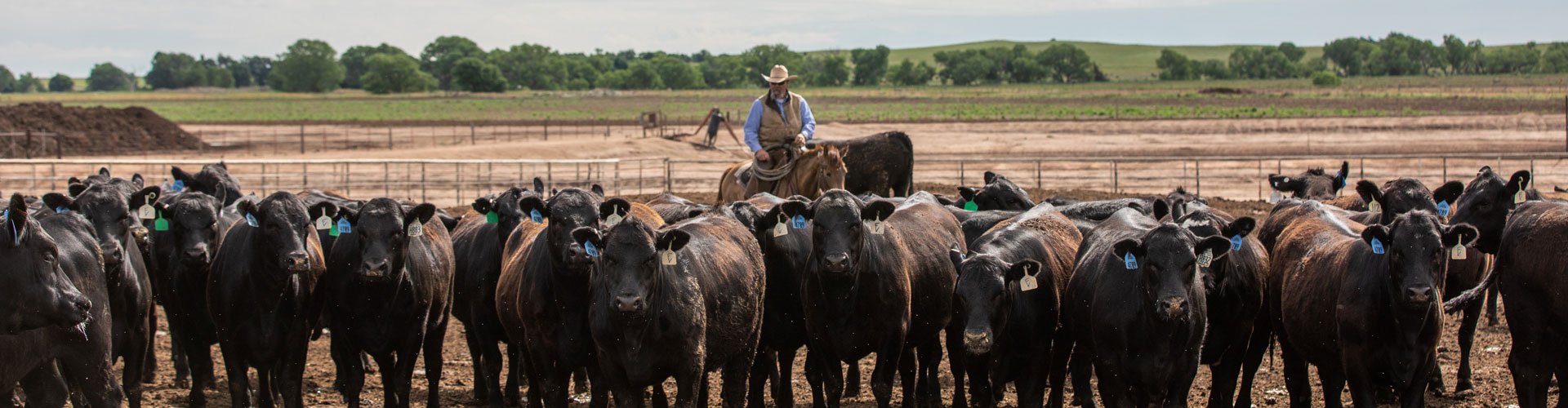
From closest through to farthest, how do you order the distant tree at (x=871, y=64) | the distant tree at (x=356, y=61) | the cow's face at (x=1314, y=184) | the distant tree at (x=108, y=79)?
the cow's face at (x=1314, y=184) < the distant tree at (x=871, y=64) < the distant tree at (x=356, y=61) < the distant tree at (x=108, y=79)

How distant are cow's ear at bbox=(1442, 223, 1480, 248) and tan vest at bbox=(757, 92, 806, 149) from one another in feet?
23.7

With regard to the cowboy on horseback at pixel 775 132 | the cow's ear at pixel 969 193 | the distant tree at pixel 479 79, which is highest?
the distant tree at pixel 479 79

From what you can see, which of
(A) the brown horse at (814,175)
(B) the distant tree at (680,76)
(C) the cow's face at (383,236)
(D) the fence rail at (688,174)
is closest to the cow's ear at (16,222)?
(C) the cow's face at (383,236)

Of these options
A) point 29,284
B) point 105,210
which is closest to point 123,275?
point 105,210

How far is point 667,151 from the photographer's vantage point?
3647 centimetres

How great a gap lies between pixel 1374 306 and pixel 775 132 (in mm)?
7222

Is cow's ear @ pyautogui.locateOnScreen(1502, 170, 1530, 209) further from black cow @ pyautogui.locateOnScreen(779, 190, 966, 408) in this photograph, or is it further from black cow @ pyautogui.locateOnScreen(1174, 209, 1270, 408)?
black cow @ pyautogui.locateOnScreen(779, 190, 966, 408)

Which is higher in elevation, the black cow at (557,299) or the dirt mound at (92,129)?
the dirt mound at (92,129)

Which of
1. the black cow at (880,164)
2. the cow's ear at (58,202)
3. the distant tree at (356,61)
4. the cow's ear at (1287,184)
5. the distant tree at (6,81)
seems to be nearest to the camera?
the cow's ear at (58,202)

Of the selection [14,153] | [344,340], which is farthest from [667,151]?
[344,340]

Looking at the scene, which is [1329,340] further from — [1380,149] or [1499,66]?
[1499,66]

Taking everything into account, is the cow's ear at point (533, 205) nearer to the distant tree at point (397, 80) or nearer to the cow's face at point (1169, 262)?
the cow's face at point (1169, 262)

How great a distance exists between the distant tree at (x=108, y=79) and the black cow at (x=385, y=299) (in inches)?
7470

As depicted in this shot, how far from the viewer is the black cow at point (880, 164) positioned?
788 inches
